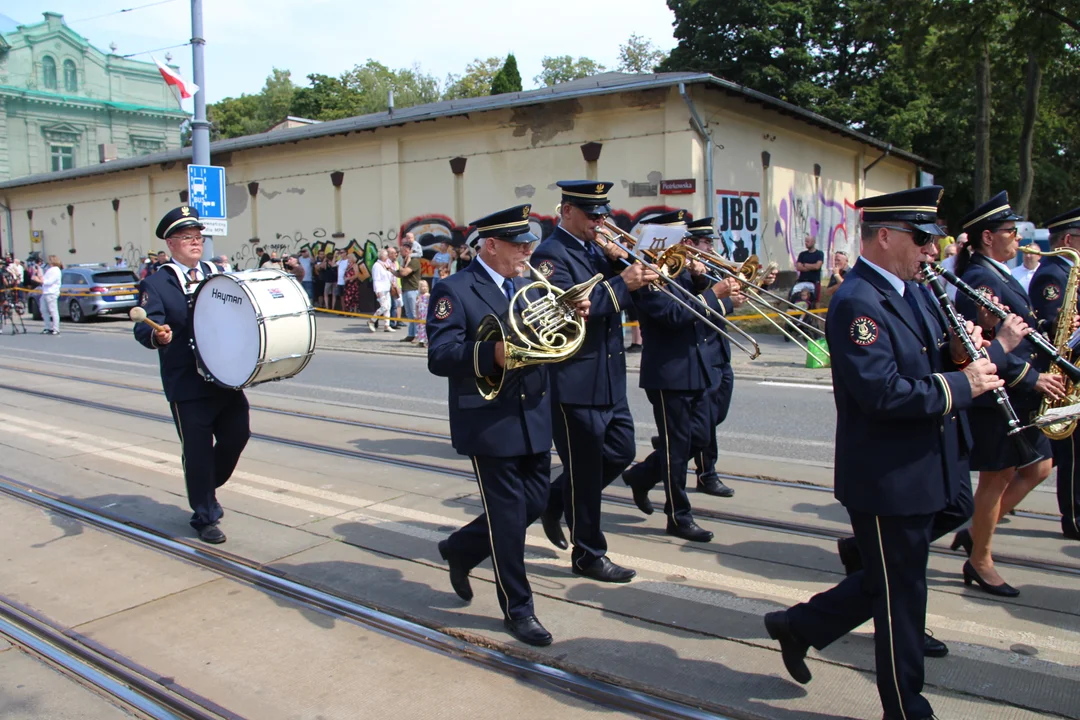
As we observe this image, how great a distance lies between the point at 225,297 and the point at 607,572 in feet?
9.08

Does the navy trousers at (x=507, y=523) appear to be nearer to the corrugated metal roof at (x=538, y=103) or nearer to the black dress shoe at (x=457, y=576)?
the black dress shoe at (x=457, y=576)

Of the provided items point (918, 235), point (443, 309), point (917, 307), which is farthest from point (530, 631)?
point (918, 235)

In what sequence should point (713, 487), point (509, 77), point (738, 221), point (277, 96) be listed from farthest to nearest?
point (277, 96), point (509, 77), point (738, 221), point (713, 487)

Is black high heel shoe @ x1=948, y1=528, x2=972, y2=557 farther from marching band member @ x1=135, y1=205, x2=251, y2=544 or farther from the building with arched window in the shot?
the building with arched window

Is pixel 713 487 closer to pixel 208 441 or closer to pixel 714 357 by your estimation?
pixel 714 357

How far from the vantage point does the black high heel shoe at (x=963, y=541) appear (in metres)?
5.02

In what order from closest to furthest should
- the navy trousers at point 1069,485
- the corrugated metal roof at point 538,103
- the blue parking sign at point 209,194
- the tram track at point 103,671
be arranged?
the tram track at point 103,671
the navy trousers at point 1069,485
the blue parking sign at point 209,194
the corrugated metal roof at point 538,103

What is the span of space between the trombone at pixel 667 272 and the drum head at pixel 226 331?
211cm

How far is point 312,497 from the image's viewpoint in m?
6.66

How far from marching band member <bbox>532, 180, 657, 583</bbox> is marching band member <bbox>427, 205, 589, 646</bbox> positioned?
1.68 ft

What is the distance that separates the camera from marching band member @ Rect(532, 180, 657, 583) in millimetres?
4750

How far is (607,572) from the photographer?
489cm

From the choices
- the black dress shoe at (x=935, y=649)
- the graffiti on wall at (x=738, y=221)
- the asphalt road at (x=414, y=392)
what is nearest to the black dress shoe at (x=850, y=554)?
the black dress shoe at (x=935, y=649)

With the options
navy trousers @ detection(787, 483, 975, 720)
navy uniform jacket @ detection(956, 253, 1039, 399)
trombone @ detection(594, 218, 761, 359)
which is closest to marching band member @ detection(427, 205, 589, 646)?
trombone @ detection(594, 218, 761, 359)
